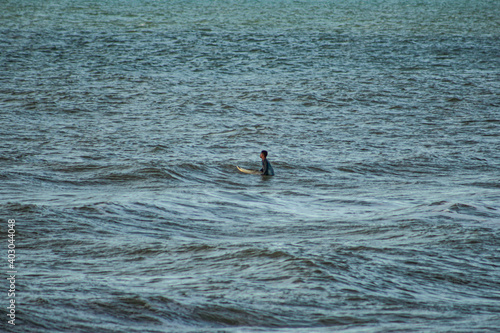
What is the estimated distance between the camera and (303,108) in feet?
91.4

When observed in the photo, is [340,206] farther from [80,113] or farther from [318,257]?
[80,113]

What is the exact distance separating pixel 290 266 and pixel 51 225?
15.9 feet

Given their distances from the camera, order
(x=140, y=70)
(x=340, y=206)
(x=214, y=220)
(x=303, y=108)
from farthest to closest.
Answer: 1. (x=140, y=70)
2. (x=303, y=108)
3. (x=340, y=206)
4. (x=214, y=220)

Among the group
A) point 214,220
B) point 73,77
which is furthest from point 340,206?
point 73,77

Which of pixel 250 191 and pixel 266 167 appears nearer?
pixel 250 191

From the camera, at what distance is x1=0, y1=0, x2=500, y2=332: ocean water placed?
9.63 meters

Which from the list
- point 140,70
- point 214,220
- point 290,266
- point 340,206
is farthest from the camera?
point 140,70

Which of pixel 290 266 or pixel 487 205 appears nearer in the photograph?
pixel 290 266

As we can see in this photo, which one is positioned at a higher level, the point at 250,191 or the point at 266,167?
the point at 266,167

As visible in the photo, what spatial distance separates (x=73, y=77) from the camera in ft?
109

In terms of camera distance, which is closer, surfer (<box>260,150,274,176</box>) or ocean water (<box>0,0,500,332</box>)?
ocean water (<box>0,0,500,332</box>)

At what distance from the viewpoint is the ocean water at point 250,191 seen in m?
9.63

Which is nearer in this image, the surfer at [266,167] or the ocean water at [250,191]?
the ocean water at [250,191]

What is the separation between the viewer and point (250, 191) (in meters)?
16.5
